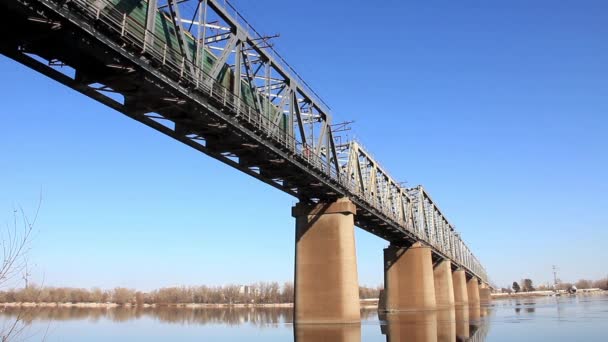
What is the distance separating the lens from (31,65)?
20031 mm

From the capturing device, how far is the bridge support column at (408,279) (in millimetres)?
70812

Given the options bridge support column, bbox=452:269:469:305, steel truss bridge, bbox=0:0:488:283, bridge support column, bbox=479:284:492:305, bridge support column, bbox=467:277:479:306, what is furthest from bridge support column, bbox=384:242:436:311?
bridge support column, bbox=479:284:492:305

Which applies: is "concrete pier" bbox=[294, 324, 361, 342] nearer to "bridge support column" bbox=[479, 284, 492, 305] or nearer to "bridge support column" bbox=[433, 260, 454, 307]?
"bridge support column" bbox=[433, 260, 454, 307]

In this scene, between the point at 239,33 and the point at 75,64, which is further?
the point at 239,33

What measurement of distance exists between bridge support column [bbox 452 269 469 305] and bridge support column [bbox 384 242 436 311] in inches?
1678

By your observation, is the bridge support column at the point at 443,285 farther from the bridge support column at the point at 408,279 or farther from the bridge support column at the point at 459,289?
the bridge support column at the point at 459,289

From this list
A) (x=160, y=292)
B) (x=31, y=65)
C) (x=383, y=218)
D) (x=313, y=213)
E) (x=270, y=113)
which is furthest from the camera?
(x=160, y=292)

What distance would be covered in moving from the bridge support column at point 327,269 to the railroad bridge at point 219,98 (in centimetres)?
9

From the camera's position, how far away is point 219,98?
26797 millimetres

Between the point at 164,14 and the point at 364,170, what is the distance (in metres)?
45.2

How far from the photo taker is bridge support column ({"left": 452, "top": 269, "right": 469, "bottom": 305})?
371 feet

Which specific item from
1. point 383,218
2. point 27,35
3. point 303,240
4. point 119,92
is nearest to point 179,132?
point 119,92

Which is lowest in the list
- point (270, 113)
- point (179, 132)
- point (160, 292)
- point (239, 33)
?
point (160, 292)

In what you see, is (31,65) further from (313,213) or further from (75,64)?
(313,213)
